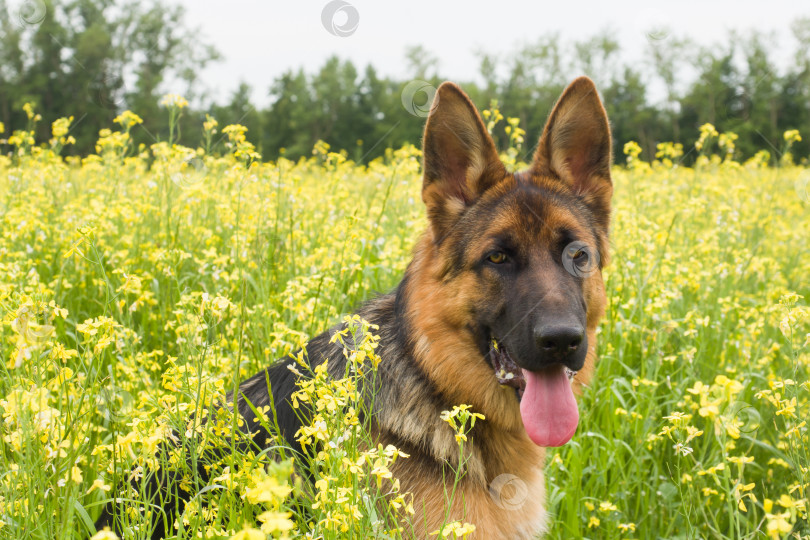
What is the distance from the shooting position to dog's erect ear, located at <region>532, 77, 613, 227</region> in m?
2.86

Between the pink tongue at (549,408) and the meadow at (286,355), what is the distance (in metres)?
0.46

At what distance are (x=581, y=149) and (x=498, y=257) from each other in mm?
826

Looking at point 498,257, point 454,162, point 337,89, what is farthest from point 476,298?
point 337,89

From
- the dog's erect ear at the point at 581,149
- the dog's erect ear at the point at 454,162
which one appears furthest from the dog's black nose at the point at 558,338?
the dog's erect ear at the point at 581,149

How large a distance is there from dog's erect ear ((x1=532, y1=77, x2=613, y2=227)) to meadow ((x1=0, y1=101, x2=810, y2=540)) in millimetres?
871

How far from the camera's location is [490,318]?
8.55ft

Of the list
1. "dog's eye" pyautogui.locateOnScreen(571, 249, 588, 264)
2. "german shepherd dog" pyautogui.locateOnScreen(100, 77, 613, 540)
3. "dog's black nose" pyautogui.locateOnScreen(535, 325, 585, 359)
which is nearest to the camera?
"dog's black nose" pyautogui.locateOnScreen(535, 325, 585, 359)

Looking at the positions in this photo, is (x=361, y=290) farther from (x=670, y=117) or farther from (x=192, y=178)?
(x=670, y=117)

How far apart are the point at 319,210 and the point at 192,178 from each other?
1709mm

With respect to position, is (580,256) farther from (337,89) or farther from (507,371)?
(337,89)

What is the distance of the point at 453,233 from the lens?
2.80 m

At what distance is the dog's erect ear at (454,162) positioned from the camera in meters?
2.71

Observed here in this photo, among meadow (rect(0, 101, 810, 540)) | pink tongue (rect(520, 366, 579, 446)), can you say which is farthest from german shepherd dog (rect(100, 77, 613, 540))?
meadow (rect(0, 101, 810, 540))

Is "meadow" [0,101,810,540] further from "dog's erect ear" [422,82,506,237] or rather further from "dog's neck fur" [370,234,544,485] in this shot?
"dog's erect ear" [422,82,506,237]
